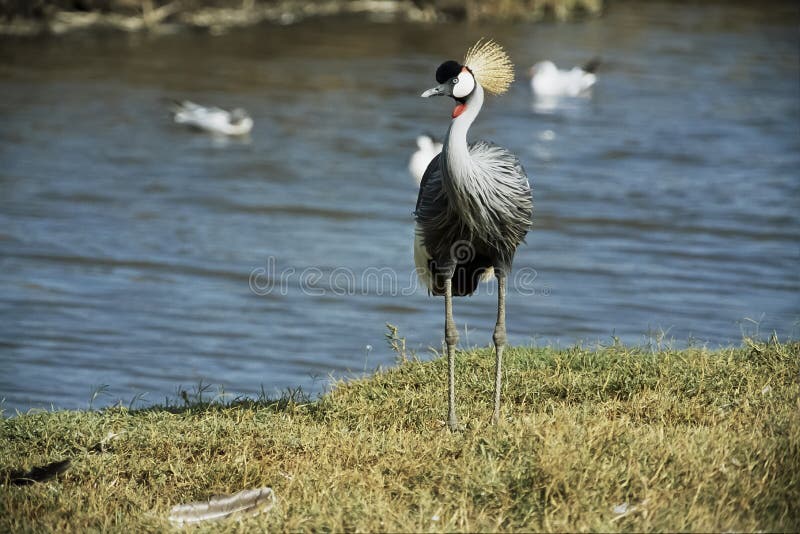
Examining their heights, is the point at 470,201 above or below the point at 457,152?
below

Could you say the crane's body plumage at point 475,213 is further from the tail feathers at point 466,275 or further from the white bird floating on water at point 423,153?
the white bird floating on water at point 423,153

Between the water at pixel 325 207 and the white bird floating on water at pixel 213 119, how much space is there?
0.80 ft

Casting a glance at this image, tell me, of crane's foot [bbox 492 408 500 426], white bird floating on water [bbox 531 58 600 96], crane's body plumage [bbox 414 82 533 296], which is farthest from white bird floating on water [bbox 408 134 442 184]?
crane's foot [bbox 492 408 500 426]

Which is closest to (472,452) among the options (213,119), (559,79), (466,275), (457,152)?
(457,152)

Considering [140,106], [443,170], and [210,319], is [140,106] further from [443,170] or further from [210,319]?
[443,170]

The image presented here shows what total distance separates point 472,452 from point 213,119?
40.8 ft

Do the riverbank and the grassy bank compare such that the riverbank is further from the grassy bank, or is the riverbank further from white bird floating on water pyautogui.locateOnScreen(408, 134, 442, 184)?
the grassy bank

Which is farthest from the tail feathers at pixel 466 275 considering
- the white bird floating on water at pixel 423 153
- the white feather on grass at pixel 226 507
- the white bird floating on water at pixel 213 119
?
the white bird floating on water at pixel 213 119

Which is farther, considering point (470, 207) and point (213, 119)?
point (213, 119)

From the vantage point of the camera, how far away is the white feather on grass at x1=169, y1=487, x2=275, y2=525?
461 cm

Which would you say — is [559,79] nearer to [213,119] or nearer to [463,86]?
[213,119]

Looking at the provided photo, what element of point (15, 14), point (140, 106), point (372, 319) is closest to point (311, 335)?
point (372, 319)

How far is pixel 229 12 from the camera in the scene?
26.1 metres

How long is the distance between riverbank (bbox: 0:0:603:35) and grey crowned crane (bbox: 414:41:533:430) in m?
19.2
